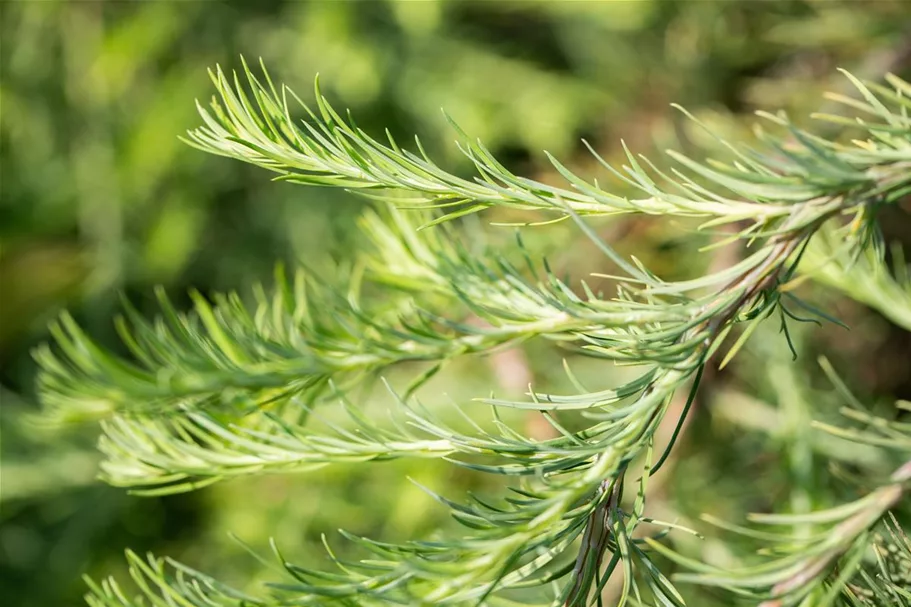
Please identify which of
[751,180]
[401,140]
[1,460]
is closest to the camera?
[751,180]

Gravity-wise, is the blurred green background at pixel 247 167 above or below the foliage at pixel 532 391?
above

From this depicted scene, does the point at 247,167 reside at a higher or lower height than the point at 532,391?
higher

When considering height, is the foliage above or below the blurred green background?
below

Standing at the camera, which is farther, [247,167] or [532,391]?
[247,167]

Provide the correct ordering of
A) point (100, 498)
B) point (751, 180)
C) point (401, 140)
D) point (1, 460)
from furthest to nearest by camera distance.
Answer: point (401, 140) → point (100, 498) → point (1, 460) → point (751, 180)

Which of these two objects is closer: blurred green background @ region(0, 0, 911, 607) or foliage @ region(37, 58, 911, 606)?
foliage @ region(37, 58, 911, 606)

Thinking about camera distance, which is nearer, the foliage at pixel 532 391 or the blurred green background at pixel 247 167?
the foliage at pixel 532 391

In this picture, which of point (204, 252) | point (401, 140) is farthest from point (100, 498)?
point (401, 140)

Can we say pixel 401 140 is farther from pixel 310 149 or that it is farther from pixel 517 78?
pixel 310 149
